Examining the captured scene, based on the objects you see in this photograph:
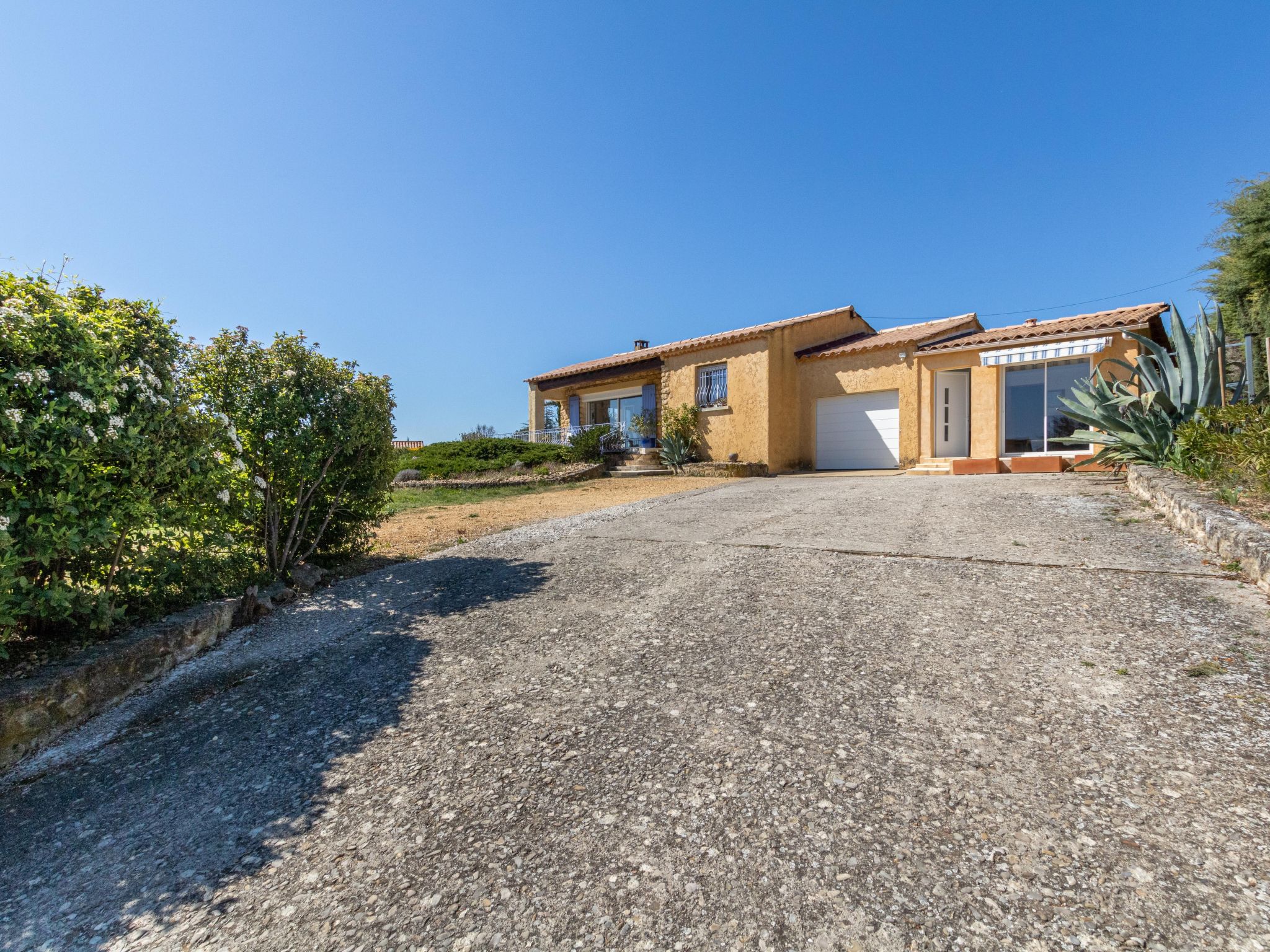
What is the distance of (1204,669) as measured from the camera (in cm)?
272

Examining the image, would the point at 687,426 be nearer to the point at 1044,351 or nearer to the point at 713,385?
the point at 713,385

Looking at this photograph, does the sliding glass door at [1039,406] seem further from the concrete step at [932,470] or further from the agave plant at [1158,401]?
the agave plant at [1158,401]

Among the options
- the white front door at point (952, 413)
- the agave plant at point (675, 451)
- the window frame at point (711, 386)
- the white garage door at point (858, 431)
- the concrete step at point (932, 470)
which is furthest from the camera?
the window frame at point (711, 386)

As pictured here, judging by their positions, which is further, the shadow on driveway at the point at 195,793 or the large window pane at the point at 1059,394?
the large window pane at the point at 1059,394

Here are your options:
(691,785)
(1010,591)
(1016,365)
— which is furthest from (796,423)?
(691,785)

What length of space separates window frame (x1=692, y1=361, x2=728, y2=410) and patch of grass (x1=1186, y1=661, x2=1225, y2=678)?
47.3ft

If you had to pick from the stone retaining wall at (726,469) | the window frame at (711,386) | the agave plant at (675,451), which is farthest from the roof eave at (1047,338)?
the agave plant at (675,451)

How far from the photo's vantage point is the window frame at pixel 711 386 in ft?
55.9

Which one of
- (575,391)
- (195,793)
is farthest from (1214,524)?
(575,391)

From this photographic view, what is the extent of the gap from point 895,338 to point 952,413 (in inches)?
99.8

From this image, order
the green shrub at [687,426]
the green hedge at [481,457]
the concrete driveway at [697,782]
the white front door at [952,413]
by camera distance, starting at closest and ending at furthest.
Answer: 1. the concrete driveway at [697,782]
2. the white front door at [952,413]
3. the green hedge at [481,457]
4. the green shrub at [687,426]

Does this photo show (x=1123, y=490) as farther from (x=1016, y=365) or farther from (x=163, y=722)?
(x=163, y=722)

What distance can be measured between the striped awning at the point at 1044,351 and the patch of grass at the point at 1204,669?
11.2 metres

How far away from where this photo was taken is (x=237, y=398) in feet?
15.5
